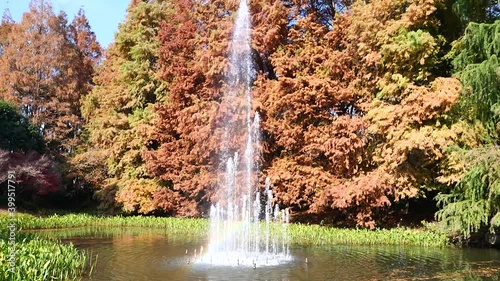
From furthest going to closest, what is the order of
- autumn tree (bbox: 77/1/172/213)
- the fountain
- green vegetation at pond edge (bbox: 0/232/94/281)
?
autumn tree (bbox: 77/1/172/213) → the fountain → green vegetation at pond edge (bbox: 0/232/94/281)

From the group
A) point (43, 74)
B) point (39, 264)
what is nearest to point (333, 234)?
point (39, 264)

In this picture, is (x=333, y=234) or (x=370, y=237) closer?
(x=370, y=237)

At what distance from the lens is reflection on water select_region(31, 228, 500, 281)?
33.5 ft

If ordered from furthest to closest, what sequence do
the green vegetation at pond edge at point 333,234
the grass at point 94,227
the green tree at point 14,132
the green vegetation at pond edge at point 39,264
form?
the green tree at point 14,132, the green vegetation at pond edge at point 333,234, the grass at point 94,227, the green vegetation at pond edge at point 39,264

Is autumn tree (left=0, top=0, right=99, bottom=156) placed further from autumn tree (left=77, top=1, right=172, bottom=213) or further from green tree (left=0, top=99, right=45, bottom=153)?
autumn tree (left=77, top=1, right=172, bottom=213)

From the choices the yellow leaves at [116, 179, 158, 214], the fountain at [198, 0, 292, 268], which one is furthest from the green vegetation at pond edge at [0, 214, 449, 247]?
the yellow leaves at [116, 179, 158, 214]

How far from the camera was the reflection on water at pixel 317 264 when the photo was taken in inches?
402

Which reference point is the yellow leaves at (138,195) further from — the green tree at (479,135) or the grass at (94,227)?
the green tree at (479,135)

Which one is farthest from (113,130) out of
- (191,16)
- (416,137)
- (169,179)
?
(416,137)

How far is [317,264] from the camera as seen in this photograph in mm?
11734

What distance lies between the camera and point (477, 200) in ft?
46.1

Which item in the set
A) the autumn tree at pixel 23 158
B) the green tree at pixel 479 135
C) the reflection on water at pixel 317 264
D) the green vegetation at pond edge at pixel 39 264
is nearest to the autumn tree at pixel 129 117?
the autumn tree at pixel 23 158

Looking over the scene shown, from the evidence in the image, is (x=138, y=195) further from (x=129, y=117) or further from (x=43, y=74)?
(x=43, y=74)

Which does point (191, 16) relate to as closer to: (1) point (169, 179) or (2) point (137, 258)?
(1) point (169, 179)
